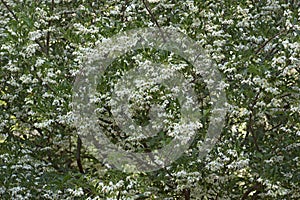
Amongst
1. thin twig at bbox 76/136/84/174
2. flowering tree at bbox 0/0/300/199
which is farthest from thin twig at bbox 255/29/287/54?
thin twig at bbox 76/136/84/174

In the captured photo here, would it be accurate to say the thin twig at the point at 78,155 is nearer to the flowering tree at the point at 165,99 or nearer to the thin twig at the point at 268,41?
the flowering tree at the point at 165,99

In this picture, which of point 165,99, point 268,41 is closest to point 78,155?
point 165,99

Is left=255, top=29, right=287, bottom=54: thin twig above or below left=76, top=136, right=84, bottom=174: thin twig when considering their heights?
above

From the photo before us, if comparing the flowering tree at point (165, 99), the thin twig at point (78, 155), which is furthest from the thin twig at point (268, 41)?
the thin twig at point (78, 155)

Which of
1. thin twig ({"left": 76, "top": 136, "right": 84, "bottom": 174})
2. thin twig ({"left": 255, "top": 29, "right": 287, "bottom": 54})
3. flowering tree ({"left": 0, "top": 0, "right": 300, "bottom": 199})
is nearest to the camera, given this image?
flowering tree ({"left": 0, "top": 0, "right": 300, "bottom": 199})

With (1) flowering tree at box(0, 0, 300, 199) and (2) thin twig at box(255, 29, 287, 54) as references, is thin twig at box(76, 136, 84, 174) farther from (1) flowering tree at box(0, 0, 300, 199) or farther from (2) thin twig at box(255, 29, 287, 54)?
(2) thin twig at box(255, 29, 287, 54)

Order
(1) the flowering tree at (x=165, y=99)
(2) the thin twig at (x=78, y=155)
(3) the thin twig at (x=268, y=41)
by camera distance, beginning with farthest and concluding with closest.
A: (2) the thin twig at (x=78, y=155) → (3) the thin twig at (x=268, y=41) → (1) the flowering tree at (x=165, y=99)

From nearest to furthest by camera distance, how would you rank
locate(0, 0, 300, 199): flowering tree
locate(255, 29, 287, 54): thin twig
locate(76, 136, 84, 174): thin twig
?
locate(0, 0, 300, 199): flowering tree → locate(255, 29, 287, 54): thin twig → locate(76, 136, 84, 174): thin twig

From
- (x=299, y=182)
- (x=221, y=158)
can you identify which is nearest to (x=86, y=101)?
(x=221, y=158)

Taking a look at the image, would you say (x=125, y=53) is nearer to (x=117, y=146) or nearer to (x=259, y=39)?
(x=117, y=146)
